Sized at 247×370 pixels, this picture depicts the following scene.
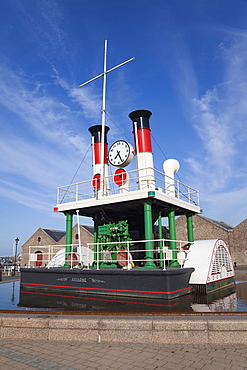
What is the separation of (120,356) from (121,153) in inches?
554

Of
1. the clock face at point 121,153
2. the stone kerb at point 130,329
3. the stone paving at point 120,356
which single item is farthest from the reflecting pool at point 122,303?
the clock face at point 121,153

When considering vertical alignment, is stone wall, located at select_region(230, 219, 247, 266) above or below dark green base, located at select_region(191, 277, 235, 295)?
above

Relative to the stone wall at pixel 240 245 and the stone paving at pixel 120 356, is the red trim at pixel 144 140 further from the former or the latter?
the stone wall at pixel 240 245

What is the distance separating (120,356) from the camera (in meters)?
5.04

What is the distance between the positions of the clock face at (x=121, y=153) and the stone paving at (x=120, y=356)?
13.2 metres

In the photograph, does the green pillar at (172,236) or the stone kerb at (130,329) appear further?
the green pillar at (172,236)

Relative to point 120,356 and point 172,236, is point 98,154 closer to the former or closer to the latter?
point 172,236

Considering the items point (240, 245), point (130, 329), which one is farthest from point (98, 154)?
point (240, 245)

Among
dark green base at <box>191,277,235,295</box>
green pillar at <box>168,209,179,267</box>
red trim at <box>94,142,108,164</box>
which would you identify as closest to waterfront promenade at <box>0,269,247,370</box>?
dark green base at <box>191,277,235,295</box>

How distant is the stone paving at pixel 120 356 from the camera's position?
4.61 meters

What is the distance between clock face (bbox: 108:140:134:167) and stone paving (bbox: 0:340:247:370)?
13.2 m

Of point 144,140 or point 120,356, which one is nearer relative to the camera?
point 120,356

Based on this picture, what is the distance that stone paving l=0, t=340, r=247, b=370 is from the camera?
15.1 feet

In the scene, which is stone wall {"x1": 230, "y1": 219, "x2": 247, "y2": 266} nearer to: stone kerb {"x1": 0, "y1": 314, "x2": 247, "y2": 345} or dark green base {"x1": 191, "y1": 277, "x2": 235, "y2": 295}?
dark green base {"x1": 191, "y1": 277, "x2": 235, "y2": 295}
